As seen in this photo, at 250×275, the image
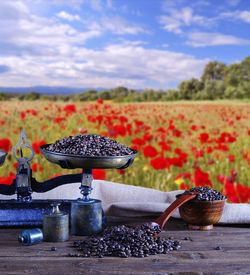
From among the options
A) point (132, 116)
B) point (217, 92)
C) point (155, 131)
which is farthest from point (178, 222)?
point (217, 92)

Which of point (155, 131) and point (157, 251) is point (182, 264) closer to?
point (157, 251)

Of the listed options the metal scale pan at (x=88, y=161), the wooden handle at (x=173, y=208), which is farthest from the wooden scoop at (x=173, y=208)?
the metal scale pan at (x=88, y=161)

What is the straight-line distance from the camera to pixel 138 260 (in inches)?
59.0

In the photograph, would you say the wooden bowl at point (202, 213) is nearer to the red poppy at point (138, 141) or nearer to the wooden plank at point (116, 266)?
the wooden plank at point (116, 266)

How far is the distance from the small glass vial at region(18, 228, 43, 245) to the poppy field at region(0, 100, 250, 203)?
2.30 ft

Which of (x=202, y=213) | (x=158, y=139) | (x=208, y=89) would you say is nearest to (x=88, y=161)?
(x=202, y=213)

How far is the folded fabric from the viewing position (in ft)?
6.38

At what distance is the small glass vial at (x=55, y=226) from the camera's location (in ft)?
5.44

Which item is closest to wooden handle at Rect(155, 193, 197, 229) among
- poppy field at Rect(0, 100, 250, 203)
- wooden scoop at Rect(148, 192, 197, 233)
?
wooden scoop at Rect(148, 192, 197, 233)

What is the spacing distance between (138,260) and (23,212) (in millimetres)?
466

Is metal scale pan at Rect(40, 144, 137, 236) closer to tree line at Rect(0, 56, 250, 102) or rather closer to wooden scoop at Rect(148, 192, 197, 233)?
wooden scoop at Rect(148, 192, 197, 233)

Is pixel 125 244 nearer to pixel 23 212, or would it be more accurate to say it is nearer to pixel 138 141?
pixel 23 212

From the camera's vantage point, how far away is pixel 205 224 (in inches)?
72.4

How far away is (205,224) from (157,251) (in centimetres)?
31
